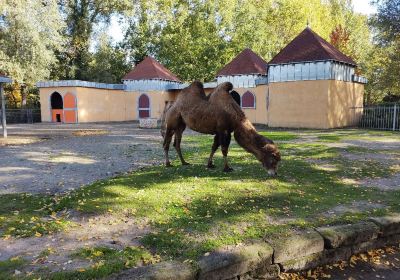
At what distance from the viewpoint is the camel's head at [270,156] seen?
22.7 ft

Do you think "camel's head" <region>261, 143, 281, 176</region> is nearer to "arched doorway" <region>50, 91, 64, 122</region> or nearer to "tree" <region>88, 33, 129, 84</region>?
"arched doorway" <region>50, 91, 64, 122</region>

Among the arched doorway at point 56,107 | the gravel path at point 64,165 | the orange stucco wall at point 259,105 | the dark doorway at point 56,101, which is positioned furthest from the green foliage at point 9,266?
the dark doorway at point 56,101

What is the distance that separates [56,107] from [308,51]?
24283 mm

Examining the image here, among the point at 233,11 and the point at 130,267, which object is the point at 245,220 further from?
the point at 233,11

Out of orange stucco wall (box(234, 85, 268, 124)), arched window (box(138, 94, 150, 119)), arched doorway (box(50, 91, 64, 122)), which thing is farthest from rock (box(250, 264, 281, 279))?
arched window (box(138, 94, 150, 119))

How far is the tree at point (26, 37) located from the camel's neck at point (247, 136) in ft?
88.0

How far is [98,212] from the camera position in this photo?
5.05 m

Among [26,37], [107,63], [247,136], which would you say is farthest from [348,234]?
[107,63]

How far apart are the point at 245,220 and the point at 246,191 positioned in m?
1.47

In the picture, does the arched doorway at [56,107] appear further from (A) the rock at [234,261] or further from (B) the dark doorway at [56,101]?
(A) the rock at [234,261]

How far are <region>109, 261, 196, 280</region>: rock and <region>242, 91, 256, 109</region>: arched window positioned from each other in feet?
90.0

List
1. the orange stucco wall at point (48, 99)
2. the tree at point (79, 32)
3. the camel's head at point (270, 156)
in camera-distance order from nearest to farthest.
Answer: the camel's head at point (270, 156)
the orange stucco wall at point (48, 99)
the tree at point (79, 32)

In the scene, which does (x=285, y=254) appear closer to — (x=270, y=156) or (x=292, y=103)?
(x=270, y=156)

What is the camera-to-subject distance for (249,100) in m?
30.4
